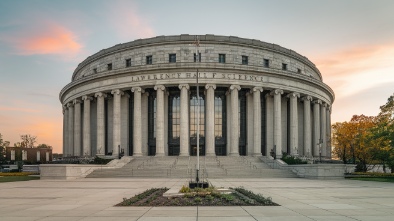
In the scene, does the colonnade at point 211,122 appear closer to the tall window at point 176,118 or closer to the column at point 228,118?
the column at point 228,118

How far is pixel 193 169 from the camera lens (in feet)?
143

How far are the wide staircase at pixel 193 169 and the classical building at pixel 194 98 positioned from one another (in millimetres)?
3716

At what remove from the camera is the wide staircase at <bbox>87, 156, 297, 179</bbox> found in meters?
41.1

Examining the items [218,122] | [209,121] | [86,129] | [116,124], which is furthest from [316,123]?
[86,129]

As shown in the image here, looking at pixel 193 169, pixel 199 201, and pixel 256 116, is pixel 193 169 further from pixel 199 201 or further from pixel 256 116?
pixel 199 201

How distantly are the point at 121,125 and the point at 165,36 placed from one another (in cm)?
1751

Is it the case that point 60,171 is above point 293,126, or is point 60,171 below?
below

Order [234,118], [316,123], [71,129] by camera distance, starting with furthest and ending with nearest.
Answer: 1. [71,129]
2. [316,123]
3. [234,118]

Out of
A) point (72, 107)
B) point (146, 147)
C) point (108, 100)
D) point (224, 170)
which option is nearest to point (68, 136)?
point (72, 107)

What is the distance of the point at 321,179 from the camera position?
124 ft

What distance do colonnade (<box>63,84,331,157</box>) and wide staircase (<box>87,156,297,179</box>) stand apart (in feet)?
12.1

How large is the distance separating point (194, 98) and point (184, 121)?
7.16 metres

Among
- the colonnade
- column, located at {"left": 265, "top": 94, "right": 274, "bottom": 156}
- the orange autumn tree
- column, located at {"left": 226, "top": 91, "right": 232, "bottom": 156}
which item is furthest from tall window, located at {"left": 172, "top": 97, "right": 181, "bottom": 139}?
the orange autumn tree

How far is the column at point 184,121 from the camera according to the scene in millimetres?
52594
